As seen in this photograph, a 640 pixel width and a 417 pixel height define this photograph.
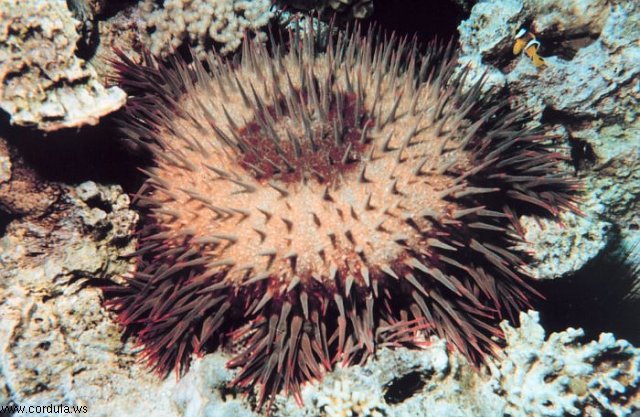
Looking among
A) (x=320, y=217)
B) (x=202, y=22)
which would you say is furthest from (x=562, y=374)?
(x=202, y=22)

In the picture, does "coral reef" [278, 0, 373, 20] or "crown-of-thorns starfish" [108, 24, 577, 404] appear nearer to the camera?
"crown-of-thorns starfish" [108, 24, 577, 404]

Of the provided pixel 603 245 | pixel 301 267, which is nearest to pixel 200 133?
pixel 301 267

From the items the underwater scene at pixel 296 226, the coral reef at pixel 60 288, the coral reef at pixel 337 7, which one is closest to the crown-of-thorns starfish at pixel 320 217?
the underwater scene at pixel 296 226

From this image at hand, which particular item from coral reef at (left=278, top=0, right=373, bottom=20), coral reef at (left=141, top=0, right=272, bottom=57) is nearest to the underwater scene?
coral reef at (left=141, top=0, right=272, bottom=57)

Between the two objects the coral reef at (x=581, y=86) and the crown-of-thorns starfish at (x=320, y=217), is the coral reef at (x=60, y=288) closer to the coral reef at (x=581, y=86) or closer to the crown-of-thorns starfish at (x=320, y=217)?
the crown-of-thorns starfish at (x=320, y=217)

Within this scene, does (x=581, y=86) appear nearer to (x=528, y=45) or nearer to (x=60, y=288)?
(x=528, y=45)

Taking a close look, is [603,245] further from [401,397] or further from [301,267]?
A: [301,267]

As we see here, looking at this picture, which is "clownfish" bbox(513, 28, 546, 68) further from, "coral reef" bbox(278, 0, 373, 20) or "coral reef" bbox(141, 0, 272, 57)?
"coral reef" bbox(141, 0, 272, 57)
